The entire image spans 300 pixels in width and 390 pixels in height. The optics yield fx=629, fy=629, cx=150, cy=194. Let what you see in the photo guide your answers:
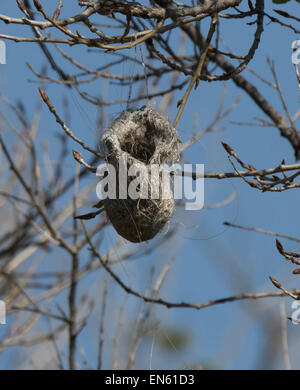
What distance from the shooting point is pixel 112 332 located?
4367 millimetres

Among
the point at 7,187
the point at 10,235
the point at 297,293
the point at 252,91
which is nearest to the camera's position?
the point at 297,293

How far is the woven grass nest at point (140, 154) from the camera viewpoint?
8.39 feet

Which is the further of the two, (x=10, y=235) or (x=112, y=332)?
(x=10, y=235)

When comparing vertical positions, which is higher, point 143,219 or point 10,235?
point 10,235

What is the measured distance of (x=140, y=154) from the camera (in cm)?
293

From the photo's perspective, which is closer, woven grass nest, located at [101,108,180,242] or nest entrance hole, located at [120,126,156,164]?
woven grass nest, located at [101,108,180,242]

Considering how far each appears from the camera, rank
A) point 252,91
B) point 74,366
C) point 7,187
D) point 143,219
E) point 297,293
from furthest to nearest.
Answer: point 7,187, point 252,91, point 74,366, point 297,293, point 143,219

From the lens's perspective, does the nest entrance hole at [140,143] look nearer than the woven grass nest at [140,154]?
No

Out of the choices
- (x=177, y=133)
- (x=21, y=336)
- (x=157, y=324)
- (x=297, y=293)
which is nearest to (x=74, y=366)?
(x=157, y=324)

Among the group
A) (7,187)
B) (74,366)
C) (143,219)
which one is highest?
(7,187)

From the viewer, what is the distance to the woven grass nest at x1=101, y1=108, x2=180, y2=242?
2.56 m
